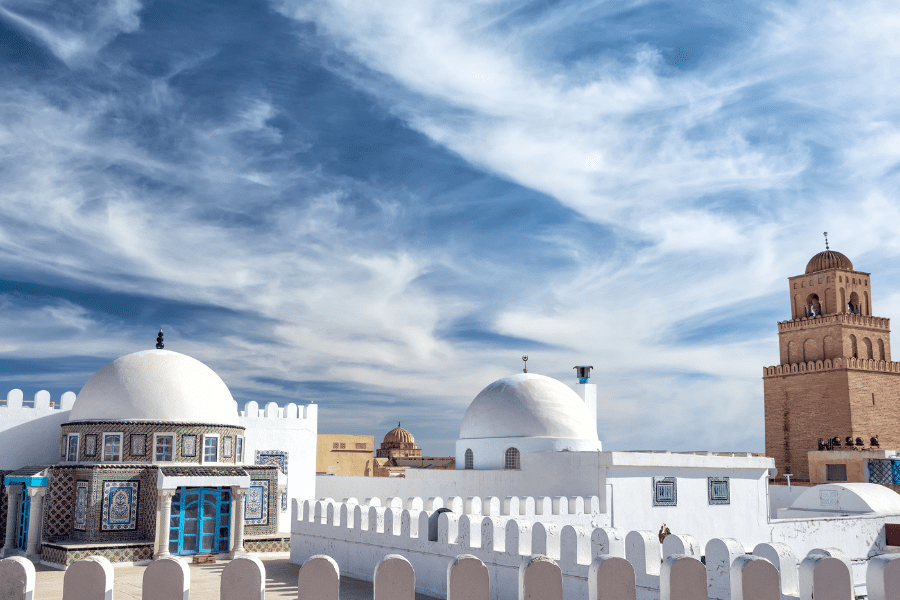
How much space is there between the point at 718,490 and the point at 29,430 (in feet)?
68.1

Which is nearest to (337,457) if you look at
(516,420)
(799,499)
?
(516,420)

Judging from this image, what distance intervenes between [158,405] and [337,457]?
25247 mm

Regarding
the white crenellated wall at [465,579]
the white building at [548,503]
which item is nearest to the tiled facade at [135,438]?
the white building at [548,503]

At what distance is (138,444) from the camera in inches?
747

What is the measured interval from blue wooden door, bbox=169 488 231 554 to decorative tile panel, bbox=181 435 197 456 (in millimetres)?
1107

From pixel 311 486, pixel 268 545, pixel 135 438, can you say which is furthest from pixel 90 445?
pixel 311 486

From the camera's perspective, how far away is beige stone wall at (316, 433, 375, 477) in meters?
43.2

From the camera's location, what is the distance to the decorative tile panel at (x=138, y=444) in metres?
18.9

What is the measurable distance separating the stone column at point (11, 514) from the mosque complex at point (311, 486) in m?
0.03

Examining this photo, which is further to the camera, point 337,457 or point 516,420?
point 337,457

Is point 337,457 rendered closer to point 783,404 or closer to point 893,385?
point 783,404

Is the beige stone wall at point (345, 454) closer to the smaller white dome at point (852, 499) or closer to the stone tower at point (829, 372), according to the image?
the smaller white dome at point (852, 499)

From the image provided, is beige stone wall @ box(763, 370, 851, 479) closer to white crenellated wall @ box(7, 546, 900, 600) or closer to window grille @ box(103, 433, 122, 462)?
window grille @ box(103, 433, 122, 462)

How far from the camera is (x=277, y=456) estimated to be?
25922mm
